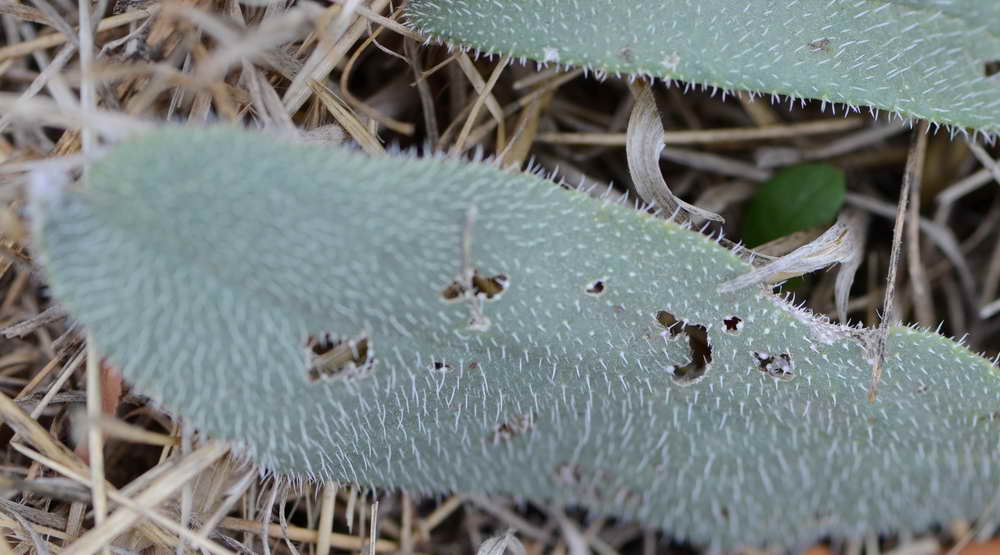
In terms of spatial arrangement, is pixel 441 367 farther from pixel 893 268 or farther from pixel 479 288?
pixel 893 268

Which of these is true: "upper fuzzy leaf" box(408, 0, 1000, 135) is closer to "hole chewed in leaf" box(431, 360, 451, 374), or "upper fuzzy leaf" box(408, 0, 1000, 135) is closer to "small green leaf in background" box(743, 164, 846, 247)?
"small green leaf in background" box(743, 164, 846, 247)

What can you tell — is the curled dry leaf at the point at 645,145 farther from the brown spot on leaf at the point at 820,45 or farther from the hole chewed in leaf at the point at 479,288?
the hole chewed in leaf at the point at 479,288

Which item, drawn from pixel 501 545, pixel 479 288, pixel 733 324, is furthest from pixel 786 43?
pixel 501 545

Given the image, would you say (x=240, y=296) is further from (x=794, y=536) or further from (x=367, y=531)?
(x=794, y=536)

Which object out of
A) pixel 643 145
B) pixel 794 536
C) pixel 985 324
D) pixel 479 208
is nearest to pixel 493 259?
pixel 479 208

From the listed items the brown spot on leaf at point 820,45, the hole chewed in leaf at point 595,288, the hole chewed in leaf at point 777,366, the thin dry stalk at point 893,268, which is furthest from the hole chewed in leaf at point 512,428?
the brown spot on leaf at point 820,45

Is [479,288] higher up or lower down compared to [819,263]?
lower down
